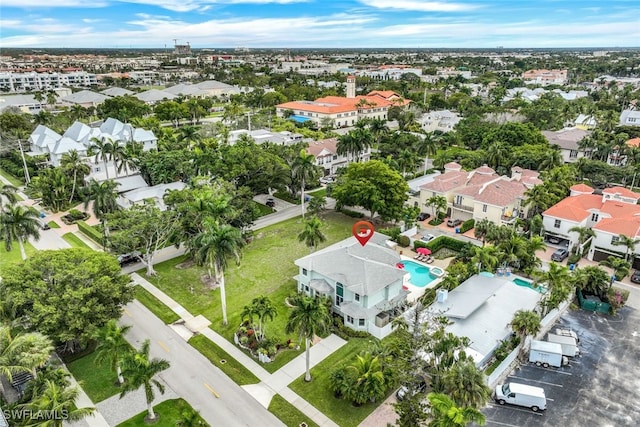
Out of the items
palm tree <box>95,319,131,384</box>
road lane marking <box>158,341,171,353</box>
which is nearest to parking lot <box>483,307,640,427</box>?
road lane marking <box>158,341,171,353</box>

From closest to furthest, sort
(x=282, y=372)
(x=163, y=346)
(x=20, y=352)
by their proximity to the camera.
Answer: (x=20, y=352) < (x=282, y=372) < (x=163, y=346)

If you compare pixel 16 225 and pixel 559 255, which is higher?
pixel 16 225

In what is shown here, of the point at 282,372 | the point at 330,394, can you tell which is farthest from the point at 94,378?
the point at 330,394

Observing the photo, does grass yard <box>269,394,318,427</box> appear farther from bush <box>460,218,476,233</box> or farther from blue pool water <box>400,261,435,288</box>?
bush <box>460,218,476,233</box>

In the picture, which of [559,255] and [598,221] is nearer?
[559,255]

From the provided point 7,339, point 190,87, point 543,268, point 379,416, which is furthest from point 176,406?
point 190,87

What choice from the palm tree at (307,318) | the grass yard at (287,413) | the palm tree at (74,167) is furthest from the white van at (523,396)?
the palm tree at (74,167)

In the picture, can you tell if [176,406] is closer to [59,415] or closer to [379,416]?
[59,415]

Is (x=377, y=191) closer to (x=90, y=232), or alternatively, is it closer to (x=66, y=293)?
(x=66, y=293)
